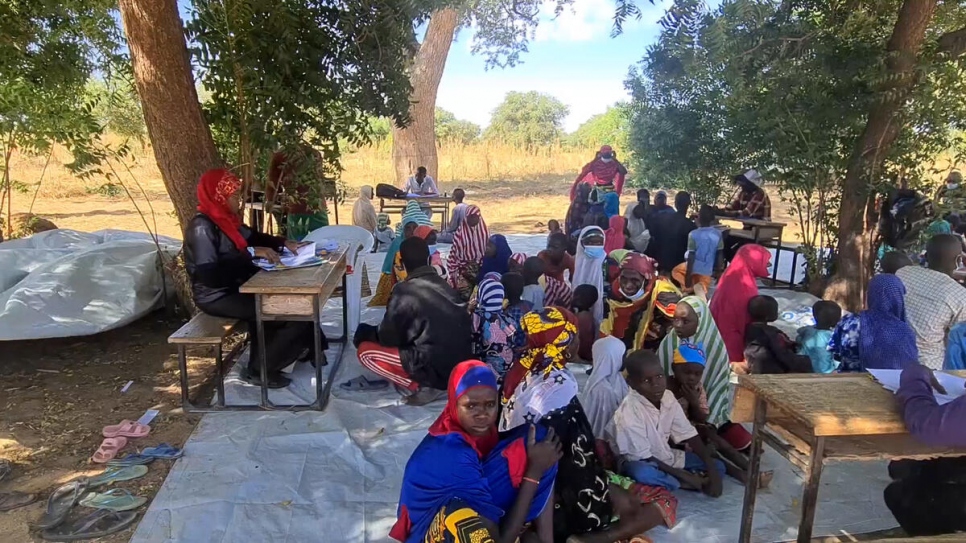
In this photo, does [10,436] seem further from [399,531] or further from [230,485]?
[399,531]

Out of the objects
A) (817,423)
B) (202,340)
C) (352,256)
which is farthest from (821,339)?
(202,340)

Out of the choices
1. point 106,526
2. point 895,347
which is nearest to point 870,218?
point 895,347

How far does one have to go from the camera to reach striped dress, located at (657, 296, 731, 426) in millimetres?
3896

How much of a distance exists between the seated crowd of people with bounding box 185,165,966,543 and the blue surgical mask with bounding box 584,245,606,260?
1 centimetres

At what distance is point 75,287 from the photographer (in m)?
5.35

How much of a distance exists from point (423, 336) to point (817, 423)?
2.57m

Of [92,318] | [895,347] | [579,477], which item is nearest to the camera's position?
[579,477]

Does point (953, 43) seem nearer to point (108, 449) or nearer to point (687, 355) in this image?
point (687, 355)

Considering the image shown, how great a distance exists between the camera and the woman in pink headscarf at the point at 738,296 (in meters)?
5.07

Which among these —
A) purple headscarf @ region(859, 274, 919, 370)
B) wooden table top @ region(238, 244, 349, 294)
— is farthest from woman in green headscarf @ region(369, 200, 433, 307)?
purple headscarf @ region(859, 274, 919, 370)

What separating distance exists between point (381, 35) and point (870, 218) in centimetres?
517

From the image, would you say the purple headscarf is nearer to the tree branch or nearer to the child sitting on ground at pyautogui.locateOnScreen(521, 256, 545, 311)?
the child sitting on ground at pyautogui.locateOnScreen(521, 256, 545, 311)

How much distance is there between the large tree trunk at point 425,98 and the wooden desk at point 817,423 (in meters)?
14.4

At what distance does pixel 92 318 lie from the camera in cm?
527
